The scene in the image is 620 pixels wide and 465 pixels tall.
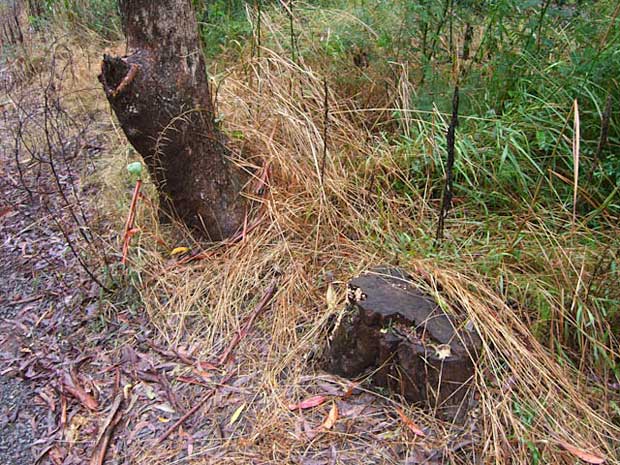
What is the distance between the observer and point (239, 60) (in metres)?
3.65

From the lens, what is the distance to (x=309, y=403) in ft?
7.10

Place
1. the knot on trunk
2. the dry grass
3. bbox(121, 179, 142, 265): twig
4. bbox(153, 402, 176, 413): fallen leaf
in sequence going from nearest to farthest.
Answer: the dry grass, bbox(153, 402, 176, 413): fallen leaf, the knot on trunk, bbox(121, 179, 142, 265): twig

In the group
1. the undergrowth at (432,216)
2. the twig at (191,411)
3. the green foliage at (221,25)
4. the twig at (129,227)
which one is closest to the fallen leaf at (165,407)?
the twig at (191,411)

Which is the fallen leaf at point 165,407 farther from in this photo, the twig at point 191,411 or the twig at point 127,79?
the twig at point 127,79

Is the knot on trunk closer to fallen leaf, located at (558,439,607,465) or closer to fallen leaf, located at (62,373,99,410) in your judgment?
fallen leaf, located at (62,373,99,410)

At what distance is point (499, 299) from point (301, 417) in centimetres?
86

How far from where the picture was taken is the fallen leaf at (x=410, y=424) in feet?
6.63

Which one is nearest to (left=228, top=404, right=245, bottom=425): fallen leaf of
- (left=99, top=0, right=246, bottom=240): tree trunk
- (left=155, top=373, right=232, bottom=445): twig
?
(left=155, top=373, right=232, bottom=445): twig

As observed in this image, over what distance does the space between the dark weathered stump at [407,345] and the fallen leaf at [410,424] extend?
7 centimetres

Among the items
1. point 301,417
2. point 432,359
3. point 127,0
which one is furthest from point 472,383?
point 127,0

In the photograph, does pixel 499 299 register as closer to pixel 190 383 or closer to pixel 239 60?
pixel 190 383

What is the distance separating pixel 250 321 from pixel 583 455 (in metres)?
1.35

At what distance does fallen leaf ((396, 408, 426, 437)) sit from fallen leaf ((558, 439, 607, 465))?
452 millimetres

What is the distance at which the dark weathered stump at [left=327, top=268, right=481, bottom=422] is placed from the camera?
6.59ft
